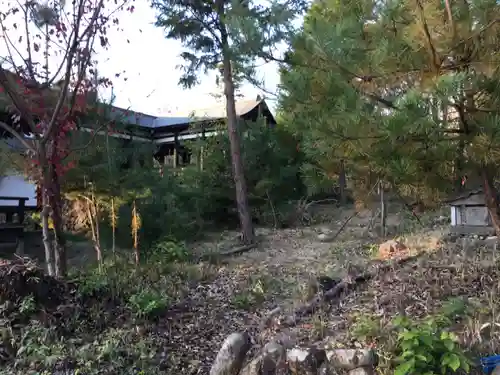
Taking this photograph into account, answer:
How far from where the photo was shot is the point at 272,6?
13.5ft

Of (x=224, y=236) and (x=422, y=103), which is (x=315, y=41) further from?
(x=224, y=236)

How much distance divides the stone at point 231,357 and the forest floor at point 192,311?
131mm

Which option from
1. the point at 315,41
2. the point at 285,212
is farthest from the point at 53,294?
the point at 285,212

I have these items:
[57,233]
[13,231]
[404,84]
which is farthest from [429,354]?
[13,231]

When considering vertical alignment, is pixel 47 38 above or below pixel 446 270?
above

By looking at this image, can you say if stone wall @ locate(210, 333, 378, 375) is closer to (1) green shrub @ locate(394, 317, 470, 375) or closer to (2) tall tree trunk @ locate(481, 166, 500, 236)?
(1) green shrub @ locate(394, 317, 470, 375)

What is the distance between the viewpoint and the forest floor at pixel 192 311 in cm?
368

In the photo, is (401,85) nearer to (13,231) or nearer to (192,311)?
(192,311)

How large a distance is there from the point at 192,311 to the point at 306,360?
174cm

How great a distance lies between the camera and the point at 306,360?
3.36 metres

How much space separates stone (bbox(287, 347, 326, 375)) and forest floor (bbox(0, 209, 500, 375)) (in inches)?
8.4

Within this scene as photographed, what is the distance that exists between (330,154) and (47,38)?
338 cm

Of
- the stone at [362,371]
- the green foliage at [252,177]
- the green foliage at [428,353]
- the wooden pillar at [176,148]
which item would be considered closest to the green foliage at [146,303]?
the stone at [362,371]

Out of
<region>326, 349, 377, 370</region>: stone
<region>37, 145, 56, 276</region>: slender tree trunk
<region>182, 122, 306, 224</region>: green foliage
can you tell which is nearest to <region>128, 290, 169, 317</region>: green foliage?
<region>37, 145, 56, 276</region>: slender tree trunk
